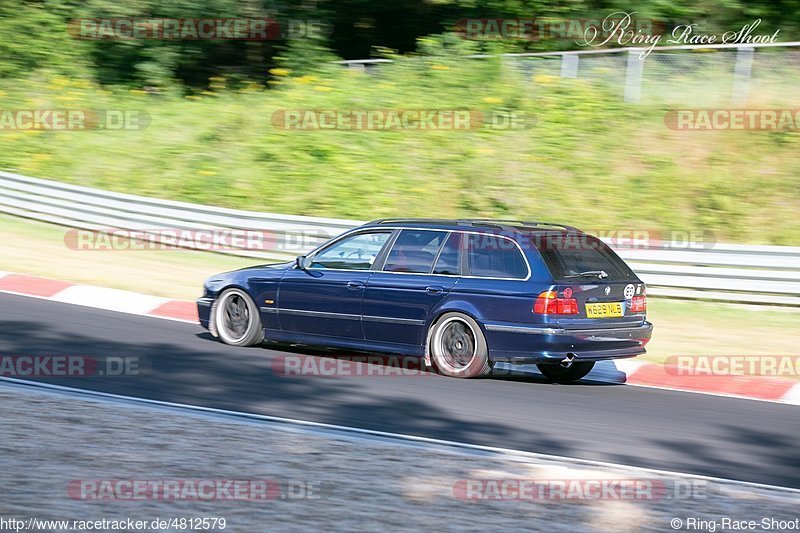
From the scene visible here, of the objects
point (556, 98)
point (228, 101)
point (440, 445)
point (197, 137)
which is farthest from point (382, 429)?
point (228, 101)

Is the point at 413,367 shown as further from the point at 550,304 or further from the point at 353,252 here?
the point at 550,304

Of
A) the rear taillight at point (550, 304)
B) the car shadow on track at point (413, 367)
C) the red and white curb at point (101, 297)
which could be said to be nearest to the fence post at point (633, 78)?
the car shadow on track at point (413, 367)

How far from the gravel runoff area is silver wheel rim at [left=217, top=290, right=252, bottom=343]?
3.62m

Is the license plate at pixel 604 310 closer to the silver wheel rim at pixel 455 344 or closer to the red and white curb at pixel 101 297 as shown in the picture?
the silver wheel rim at pixel 455 344

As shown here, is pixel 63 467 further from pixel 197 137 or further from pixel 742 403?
pixel 197 137

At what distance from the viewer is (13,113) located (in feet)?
80.0

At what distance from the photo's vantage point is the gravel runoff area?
5.16 metres

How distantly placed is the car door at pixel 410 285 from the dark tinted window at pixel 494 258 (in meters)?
0.16

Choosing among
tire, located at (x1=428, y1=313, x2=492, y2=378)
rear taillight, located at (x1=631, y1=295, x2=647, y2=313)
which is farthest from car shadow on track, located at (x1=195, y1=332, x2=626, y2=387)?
rear taillight, located at (x1=631, y1=295, x2=647, y2=313)

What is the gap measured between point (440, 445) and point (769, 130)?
44.7ft

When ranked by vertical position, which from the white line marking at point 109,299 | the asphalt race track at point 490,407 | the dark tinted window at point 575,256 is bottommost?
the asphalt race track at point 490,407

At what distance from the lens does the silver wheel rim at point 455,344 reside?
9.38 m

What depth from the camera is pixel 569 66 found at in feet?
67.8

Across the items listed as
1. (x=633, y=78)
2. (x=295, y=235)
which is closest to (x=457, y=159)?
(x=633, y=78)
